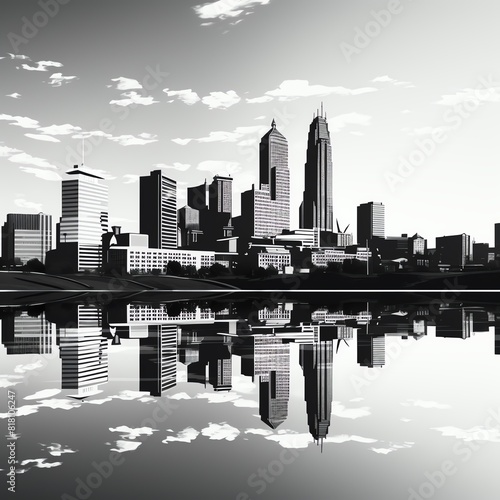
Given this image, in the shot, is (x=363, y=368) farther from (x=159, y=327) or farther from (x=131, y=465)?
(x=159, y=327)

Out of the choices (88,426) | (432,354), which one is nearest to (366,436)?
(88,426)

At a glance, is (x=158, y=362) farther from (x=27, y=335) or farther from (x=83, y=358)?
(x=27, y=335)

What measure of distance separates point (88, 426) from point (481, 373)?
12012mm

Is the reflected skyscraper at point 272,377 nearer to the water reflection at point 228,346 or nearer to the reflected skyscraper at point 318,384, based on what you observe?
the water reflection at point 228,346

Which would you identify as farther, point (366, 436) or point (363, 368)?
point (363, 368)

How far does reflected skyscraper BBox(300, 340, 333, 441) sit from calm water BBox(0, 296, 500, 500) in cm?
6

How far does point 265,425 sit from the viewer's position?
1149 cm
